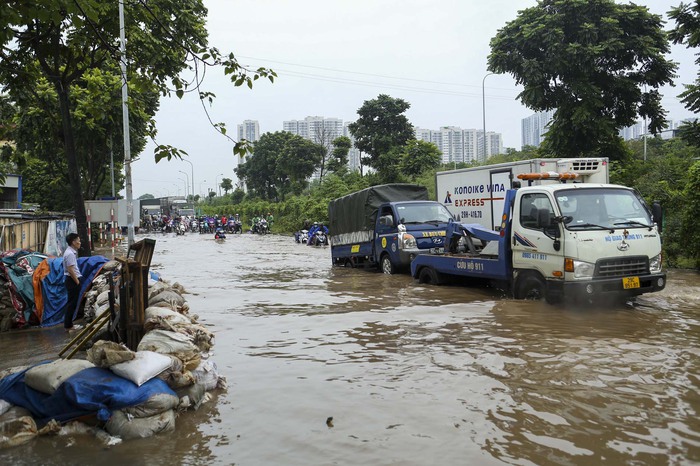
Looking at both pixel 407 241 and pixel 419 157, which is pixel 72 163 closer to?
pixel 407 241

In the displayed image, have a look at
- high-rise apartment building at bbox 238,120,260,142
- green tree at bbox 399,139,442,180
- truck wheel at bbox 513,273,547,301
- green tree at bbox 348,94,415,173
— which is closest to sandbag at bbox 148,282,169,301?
truck wheel at bbox 513,273,547,301

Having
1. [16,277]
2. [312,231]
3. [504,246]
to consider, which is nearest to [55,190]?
[312,231]

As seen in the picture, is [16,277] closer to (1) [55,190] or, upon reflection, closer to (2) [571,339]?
(2) [571,339]

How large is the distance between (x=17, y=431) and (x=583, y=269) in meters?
7.05

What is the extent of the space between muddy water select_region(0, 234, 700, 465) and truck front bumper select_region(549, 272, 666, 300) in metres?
0.36

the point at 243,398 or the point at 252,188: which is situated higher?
the point at 252,188

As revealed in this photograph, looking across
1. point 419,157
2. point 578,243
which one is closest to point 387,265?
point 578,243

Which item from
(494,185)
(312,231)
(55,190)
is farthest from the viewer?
(55,190)

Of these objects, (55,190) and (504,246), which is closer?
(504,246)

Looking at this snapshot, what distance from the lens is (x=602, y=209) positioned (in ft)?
29.2

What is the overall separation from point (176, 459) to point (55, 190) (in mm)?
41393

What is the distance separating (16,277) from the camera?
375 inches

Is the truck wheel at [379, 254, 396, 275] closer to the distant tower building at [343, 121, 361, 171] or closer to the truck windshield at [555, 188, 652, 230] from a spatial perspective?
the truck windshield at [555, 188, 652, 230]

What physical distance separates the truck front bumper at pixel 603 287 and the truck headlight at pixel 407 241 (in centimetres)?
580
